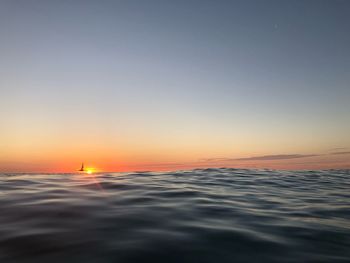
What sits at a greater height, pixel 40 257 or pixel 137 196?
pixel 137 196

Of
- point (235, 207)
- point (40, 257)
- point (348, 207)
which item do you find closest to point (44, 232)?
point (40, 257)

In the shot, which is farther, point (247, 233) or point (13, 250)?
point (247, 233)


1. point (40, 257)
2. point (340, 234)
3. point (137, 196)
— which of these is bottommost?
point (340, 234)

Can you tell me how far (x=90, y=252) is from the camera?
4.54m

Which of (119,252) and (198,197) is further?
(198,197)

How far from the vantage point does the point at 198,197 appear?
394 inches

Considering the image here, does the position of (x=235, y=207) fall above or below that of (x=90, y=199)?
below

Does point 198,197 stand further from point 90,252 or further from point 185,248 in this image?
point 90,252

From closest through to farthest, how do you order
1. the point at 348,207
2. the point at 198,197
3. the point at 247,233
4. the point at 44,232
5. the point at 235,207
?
1. the point at 44,232
2. the point at 247,233
3. the point at 235,207
4. the point at 348,207
5. the point at 198,197

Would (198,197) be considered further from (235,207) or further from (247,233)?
(247,233)

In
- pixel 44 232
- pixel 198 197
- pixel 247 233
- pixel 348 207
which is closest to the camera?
pixel 44 232

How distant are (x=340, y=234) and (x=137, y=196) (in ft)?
19.8

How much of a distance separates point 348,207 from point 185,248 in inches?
277

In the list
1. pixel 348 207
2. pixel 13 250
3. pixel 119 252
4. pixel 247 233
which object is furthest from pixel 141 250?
pixel 348 207
